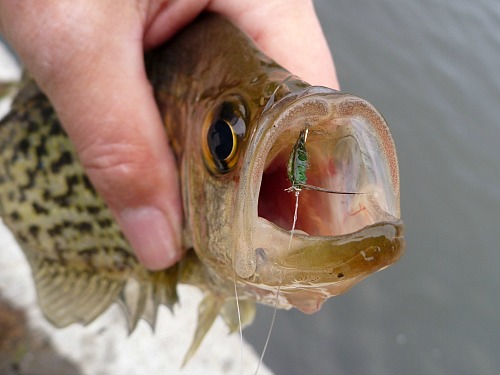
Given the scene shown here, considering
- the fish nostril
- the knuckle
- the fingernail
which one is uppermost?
the fish nostril

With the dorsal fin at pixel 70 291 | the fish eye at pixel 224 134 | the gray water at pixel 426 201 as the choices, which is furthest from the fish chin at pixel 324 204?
the gray water at pixel 426 201

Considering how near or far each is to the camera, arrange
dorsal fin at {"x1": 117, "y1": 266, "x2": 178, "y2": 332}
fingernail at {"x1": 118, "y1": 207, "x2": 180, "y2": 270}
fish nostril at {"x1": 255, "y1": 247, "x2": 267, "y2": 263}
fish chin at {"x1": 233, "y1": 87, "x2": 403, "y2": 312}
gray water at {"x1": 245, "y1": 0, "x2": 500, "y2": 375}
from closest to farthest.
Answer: fish chin at {"x1": 233, "y1": 87, "x2": 403, "y2": 312}
fish nostril at {"x1": 255, "y1": 247, "x2": 267, "y2": 263}
fingernail at {"x1": 118, "y1": 207, "x2": 180, "y2": 270}
dorsal fin at {"x1": 117, "y1": 266, "x2": 178, "y2": 332}
gray water at {"x1": 245, "y1": 0, "x2": 500, "y2": 375}

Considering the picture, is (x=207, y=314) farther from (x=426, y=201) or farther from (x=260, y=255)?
(x=426, y=201)

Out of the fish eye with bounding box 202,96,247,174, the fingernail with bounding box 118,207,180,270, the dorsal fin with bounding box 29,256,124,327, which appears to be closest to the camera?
the fish eye with bounding box 202,96,247,174

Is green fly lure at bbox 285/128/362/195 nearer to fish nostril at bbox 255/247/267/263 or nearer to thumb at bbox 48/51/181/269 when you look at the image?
fish nostril at bbox 255/247/267/263

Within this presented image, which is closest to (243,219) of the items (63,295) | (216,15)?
(216,15)

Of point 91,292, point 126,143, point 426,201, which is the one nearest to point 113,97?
point 126,143

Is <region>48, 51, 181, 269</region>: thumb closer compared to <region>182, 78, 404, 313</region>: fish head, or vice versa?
<region>182, 78, 404, 313</region>: fish head

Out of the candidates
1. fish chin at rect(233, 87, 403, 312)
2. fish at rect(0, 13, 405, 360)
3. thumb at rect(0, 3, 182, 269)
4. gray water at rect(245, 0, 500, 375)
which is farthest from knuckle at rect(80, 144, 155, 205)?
gray water at rect(245, 0, 500, 375)
